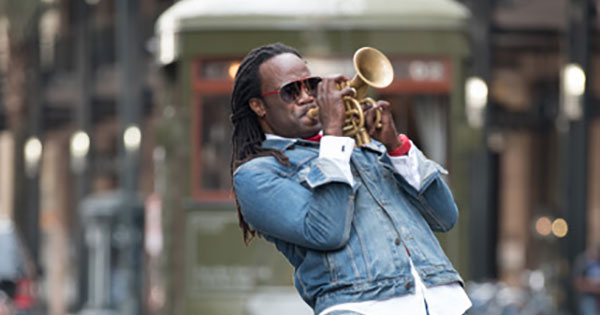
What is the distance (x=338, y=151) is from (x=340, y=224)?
23 cm

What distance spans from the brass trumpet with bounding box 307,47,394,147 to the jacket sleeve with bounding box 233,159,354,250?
0.16 metres

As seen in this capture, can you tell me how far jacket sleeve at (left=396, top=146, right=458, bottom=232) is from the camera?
13.3ft

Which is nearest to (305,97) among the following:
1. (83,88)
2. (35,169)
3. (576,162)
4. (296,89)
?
(296,89)

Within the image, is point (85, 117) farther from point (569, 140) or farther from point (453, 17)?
point (453, 17)

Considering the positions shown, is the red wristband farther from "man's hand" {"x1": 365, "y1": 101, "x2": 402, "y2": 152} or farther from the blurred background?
the blurred background

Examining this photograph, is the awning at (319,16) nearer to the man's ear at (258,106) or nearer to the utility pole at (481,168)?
the man's ear at (258,106)

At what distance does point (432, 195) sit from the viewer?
13.5 feet

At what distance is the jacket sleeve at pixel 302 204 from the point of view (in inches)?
150

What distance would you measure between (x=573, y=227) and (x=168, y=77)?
9237 mm

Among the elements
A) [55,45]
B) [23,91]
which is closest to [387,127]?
[23,91]

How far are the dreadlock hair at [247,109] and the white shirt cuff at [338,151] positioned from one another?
257mm

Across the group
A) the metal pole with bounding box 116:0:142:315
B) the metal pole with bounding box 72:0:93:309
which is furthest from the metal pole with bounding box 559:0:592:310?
the metal pole with bounding box 72:0:93:309

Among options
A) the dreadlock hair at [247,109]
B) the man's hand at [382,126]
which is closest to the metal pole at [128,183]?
the dreadlock hair at [247,109]

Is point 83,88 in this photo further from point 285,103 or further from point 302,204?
point 302,204
